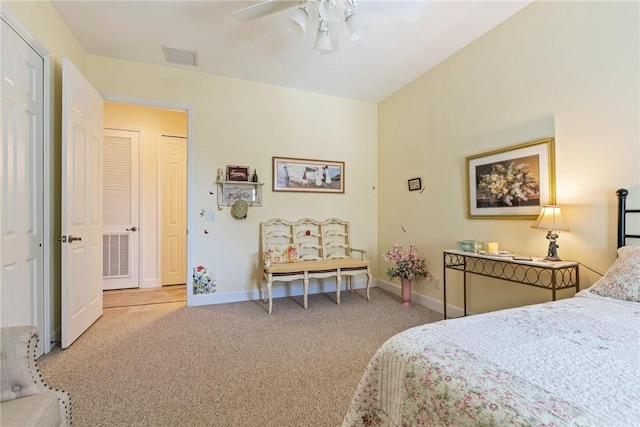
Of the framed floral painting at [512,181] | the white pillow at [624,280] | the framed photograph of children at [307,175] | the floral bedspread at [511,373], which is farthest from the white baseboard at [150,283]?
the white pillow at [624,280]

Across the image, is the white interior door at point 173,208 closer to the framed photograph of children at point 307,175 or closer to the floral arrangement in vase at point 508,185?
the framed photograph of children at point 307,175

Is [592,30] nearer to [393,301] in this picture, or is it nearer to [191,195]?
[393,301]

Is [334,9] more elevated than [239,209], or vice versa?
[334,9]

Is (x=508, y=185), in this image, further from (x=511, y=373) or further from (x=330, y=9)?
(x=511, y=373)

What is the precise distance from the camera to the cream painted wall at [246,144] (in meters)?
3.33

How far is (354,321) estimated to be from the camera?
290cm

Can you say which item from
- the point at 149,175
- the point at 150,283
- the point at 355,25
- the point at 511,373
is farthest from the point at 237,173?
the point at 511,373

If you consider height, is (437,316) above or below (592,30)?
below

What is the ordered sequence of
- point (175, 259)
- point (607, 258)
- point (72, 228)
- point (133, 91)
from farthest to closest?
point (175, 259) → point (133, 91) → point (72, 228) → point (607, 258)

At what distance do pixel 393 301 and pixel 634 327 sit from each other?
2.52m

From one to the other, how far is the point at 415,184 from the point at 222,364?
2.79 meters

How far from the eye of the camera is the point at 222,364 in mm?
2061

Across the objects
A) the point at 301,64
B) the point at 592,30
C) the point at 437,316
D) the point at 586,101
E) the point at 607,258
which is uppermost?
the point at 301,64

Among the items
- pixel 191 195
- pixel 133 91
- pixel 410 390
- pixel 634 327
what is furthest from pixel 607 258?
pixel 133 91
